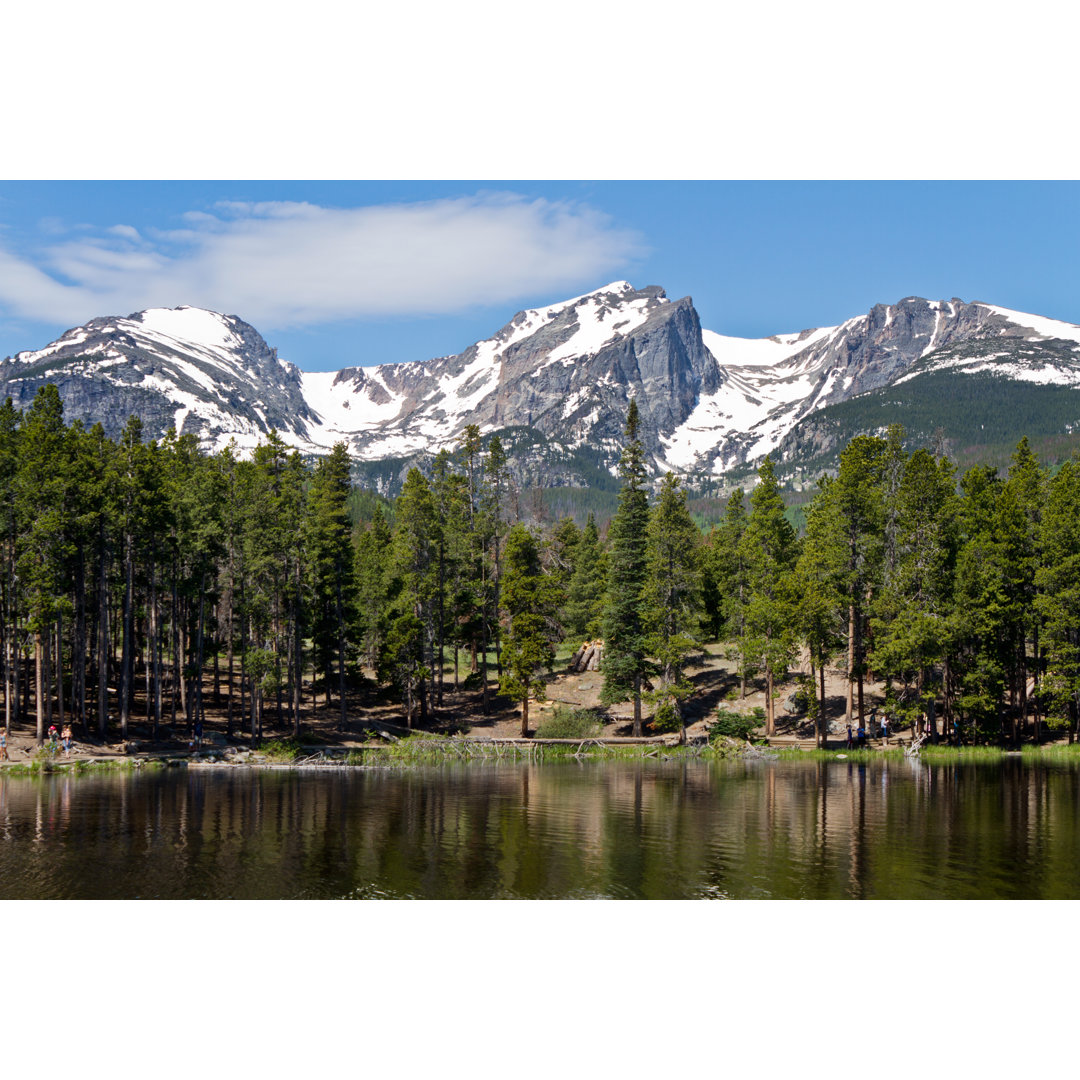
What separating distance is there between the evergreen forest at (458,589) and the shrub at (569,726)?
1.57 metres

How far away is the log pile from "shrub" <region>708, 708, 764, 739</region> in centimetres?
1895

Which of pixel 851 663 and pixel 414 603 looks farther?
pixel 414 603

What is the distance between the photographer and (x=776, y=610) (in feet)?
197

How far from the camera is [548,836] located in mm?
30922

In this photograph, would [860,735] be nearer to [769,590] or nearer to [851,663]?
[851,663]

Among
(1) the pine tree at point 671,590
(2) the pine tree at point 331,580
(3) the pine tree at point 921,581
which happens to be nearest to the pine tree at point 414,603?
(2) the pine tree at point 331,580

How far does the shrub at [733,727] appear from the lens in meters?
61.0

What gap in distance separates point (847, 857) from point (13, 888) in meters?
21.9

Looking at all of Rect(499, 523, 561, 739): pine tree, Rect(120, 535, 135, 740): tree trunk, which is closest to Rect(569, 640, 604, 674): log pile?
Rect(499, 523, 561, 739): pine tree

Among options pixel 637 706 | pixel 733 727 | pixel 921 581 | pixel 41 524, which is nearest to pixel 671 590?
pixel 637 706

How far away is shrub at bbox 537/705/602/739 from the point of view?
215 feet

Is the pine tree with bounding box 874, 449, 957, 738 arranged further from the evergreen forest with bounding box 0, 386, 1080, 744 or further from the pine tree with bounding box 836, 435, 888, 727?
the pine tree with bounding box 836, 435, 888, 727

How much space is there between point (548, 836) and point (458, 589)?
41907 mm

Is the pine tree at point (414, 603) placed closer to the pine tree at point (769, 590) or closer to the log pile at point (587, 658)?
the log pile at point (587, 658)
